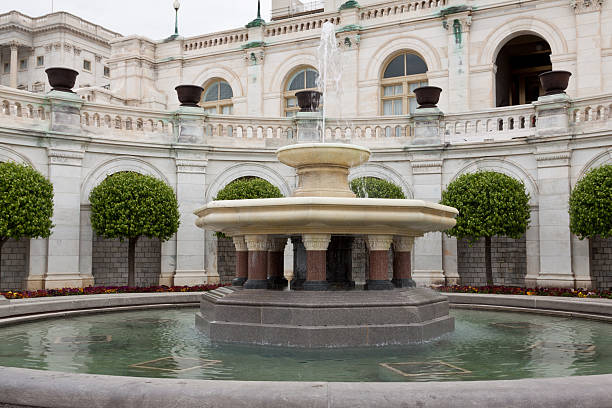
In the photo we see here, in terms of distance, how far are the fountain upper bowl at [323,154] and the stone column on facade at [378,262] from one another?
1837mm

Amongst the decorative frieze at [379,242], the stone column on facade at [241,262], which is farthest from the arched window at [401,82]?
the decorative frieze at [379,242]

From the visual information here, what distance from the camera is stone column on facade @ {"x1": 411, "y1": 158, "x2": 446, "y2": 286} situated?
21844 millimetres

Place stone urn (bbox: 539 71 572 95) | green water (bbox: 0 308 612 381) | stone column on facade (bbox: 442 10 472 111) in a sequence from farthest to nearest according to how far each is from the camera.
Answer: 1. stone column on facade (bbox: 442 10 472 111)
2. stone urn (bbox: 539 71 572 95)
3. green water (bbox: 0 308 612 381)

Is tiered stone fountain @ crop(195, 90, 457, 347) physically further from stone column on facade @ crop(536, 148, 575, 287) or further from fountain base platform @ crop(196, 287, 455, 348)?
stone column on facade @ crop(536, 148, 575, 287)

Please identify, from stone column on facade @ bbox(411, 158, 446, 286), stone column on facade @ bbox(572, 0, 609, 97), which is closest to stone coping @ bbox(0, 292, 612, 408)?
stone column on facade @ bbox(411, 158, 446, 286)

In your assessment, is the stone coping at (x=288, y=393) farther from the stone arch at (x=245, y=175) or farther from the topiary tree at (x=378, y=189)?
the stone arch at (x=245, y=175)

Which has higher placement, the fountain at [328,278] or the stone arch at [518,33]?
the stone arch at [518,33]

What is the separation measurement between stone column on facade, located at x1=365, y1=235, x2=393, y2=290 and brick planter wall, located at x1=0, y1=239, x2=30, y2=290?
14242mm

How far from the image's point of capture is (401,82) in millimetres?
29797

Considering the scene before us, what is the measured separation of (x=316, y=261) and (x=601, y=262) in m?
14.5

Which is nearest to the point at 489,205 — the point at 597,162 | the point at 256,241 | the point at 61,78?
the point at 597,162

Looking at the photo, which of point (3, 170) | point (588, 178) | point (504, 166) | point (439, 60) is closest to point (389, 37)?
point (439, 60)

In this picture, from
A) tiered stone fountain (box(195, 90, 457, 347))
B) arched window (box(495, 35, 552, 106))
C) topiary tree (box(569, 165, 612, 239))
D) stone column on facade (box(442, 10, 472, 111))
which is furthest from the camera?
arched window (box(495, 35, 552, 106))

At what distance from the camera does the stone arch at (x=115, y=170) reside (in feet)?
67.9
